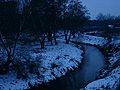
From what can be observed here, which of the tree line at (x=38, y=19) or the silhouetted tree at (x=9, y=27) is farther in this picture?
the tree line at (x=38, y=19)

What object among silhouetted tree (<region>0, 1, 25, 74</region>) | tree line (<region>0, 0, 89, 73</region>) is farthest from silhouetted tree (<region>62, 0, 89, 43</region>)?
silhouetted tree (<region>0, 1, 25, 74</region>)

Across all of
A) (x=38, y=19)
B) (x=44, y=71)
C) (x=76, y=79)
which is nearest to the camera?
(x=44, y=71)

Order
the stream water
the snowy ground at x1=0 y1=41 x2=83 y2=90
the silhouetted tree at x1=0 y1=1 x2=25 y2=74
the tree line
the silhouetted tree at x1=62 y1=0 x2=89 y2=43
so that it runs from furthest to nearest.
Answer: the silhouetted tree at x1=62 y1=0 x2=89 y2=43
the tree line
the stream water
the silhouetted tree at x1=0 y1=1 x2=25 y2=74
the snowy ground at x1=0 y1=41 x2=83 y2=90

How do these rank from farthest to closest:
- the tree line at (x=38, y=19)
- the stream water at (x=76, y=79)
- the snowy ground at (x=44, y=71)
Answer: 1. the tree line at (x=38, y=19)
2. the stream water at (x=76, y=79)
3. the snowy ground at (x=44, y=71)

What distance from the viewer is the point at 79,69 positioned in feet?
109

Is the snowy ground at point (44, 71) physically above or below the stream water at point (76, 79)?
above

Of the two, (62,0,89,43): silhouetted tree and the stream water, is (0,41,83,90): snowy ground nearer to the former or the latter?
the stream water

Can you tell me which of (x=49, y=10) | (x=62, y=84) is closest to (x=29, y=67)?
(x=62, y=84)

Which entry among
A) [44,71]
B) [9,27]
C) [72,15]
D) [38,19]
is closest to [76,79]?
[44,71]

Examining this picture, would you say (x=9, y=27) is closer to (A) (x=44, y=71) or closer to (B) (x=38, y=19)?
(B) (x=38, y=19)

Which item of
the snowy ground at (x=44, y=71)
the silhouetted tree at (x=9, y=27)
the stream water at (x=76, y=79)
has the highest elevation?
the silhouetted tree at (x=9, y=27)

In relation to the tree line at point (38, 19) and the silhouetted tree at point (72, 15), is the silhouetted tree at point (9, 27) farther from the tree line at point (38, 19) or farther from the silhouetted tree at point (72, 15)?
the silhouetted tree at point (72, 15)

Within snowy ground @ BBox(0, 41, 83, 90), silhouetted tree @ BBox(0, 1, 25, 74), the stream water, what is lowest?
the stream water

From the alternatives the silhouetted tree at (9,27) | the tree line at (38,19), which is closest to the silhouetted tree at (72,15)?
the tree line at (38,19)
